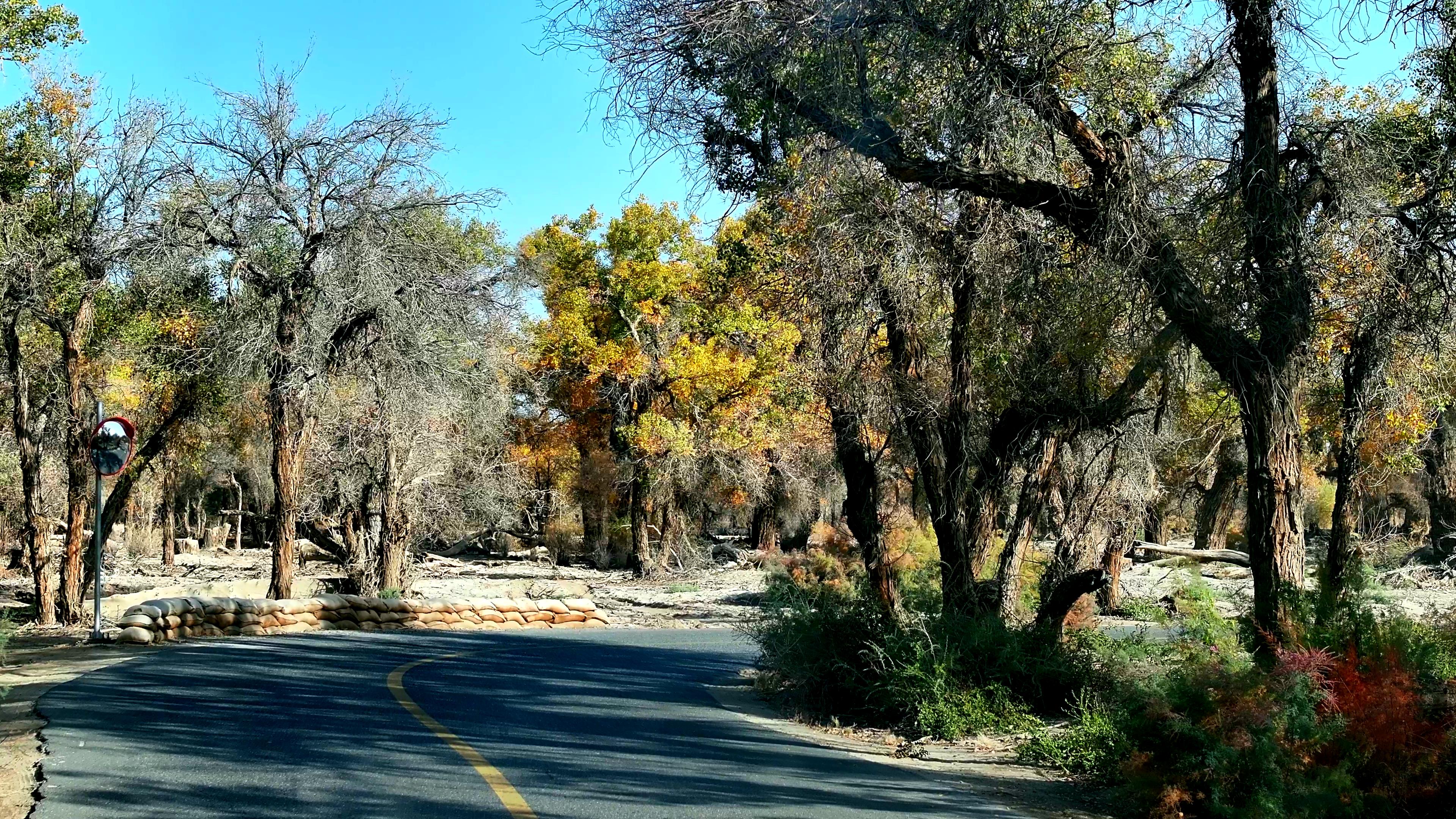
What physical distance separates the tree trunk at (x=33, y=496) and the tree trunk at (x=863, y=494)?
15722mm

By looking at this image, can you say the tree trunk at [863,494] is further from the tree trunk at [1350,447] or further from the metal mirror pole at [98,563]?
the metal mirror pole at [98,563]

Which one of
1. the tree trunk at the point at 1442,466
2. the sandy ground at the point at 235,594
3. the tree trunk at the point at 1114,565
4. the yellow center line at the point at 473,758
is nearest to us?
the yellow center line at the point at 473,758

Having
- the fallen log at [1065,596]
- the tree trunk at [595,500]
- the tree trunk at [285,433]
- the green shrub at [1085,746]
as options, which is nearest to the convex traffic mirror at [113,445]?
the tree trunk at [285,433]

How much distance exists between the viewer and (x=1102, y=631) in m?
14.7

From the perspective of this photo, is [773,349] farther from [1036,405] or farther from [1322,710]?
[1322,710]

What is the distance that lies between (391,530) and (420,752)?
834 inches

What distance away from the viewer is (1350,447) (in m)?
18.8

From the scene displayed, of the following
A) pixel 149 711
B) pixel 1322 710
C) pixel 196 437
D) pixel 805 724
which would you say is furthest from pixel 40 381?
pixel 1322 710

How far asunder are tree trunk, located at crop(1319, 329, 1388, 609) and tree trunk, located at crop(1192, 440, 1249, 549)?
7.62 meters

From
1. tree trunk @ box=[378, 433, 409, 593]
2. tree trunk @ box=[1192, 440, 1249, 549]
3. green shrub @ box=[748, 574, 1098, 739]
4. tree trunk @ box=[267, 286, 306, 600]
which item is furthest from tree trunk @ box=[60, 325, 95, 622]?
tree trunk @ box=[1192, 440, 1249, 549]

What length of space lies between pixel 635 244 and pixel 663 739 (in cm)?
3479

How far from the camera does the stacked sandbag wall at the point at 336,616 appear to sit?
19266 mm

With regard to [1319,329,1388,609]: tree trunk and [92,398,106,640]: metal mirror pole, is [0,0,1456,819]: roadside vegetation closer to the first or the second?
[1319,329,1388,609]: tree trunk

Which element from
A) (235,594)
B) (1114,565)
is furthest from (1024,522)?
(235,594)
